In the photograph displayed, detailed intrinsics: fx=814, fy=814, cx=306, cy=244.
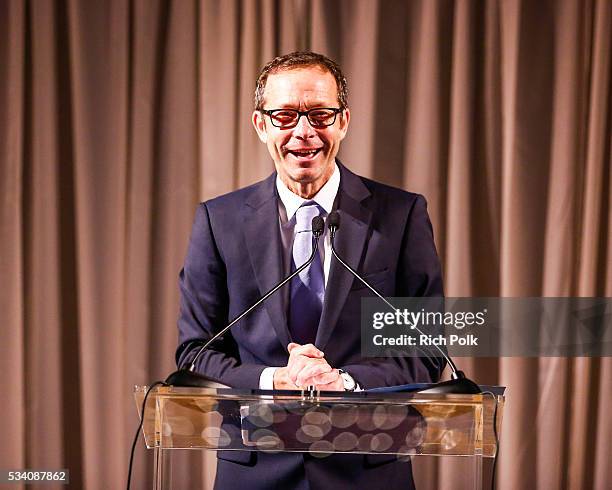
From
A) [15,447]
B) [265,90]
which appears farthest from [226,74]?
[15,447]

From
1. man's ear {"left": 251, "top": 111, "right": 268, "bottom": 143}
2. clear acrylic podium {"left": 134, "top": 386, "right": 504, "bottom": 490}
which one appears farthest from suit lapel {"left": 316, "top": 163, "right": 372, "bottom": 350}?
clear acrylic podium {"left": 134, "top": 386, "right": 504, "bottom": 490}

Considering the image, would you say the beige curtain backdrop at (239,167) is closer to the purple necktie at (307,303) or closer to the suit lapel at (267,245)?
the suit lapel at (267,245)

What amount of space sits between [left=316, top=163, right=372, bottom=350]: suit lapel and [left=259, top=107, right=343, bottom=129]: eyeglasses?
0.55 ft

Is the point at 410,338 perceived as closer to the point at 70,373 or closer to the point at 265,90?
the point at 265,90

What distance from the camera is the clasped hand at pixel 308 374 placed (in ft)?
6.18

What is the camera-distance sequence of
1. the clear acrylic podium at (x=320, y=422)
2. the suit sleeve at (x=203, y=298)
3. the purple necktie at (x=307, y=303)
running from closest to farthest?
the clear acrylic podium at (x=320, y=422) < the suit sleeve at (x=203, y=298) < the purple necktie at (x=307, y=303)

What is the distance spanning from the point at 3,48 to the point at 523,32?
2.01 m

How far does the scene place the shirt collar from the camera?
2518 mm

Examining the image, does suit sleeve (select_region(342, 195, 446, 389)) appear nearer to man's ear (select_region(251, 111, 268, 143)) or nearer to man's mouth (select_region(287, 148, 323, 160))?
man's mouth (select_region(287, 148, 323, 160))

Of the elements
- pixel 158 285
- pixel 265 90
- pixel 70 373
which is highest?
pixel 265 90

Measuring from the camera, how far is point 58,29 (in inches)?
125

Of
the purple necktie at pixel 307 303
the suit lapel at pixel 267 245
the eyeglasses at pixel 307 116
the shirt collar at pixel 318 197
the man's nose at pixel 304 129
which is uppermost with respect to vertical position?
the eyeglasses at pixel 307 116

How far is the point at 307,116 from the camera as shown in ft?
8.07

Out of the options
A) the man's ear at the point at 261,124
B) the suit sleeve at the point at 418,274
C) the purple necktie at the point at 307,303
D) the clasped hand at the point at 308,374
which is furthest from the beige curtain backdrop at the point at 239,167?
the clasped hand at the point at 308,374
